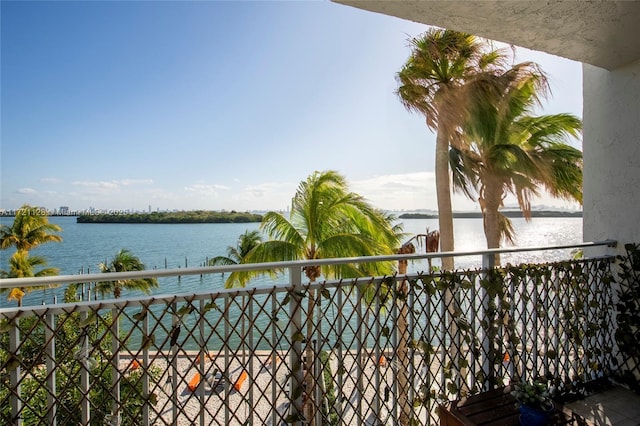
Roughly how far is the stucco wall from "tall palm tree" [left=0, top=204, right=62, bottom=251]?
22.9 meters

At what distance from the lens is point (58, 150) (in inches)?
1214

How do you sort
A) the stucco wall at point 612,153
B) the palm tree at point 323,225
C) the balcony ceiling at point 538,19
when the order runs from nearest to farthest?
the balcony ceiling at point 538,19 < the stucco wall at point 612,153 < the palm tree at point 323,225

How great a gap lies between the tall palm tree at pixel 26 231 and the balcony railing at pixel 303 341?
67.3 ft

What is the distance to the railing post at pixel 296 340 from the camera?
1.66m

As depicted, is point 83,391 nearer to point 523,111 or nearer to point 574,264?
point 574,264

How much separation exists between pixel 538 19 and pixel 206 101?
89.3 ft

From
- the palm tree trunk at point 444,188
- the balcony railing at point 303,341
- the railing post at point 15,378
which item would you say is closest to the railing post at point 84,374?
the balcony railing at point 303,341

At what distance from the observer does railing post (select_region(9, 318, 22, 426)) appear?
1218 millimetres

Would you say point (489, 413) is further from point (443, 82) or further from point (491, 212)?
point (443, 82)

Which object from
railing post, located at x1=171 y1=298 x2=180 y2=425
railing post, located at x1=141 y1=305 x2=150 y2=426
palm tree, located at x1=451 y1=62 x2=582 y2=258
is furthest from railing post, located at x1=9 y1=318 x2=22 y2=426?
palm tree, located at x1=451 y1=62 x2=582 y2=258

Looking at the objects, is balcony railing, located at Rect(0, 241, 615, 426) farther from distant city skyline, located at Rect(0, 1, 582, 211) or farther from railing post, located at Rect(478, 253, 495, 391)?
distant city skyline, located at Rect(0, 1, 582, 211)

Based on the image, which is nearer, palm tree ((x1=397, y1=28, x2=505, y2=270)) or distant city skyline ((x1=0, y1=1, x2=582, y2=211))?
palm tree ((x1=397, y1=28, x2=505, y2=270))

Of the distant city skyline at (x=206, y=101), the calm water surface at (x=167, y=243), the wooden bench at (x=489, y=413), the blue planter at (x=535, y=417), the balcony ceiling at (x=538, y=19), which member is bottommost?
the calm water surface at (x=167, y=243)

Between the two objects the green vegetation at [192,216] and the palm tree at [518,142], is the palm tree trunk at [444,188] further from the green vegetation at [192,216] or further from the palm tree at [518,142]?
the green vegetation at [192,216]
